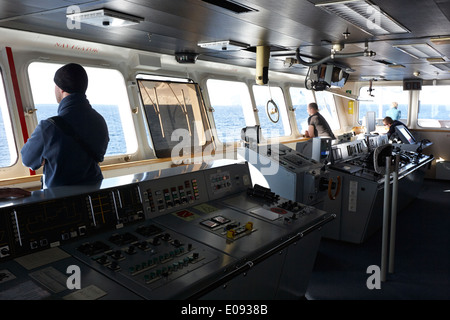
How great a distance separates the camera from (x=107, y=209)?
1.90m

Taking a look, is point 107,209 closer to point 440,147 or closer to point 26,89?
point 26,89

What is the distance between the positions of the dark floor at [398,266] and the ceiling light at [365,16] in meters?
2.15

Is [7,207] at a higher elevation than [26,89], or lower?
lower

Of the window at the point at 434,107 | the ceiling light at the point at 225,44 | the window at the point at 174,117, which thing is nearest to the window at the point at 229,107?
the window at the point at 174,117

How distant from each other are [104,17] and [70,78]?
2.28 ft

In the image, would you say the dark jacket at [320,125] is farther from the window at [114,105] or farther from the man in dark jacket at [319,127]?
the window at [114,105]

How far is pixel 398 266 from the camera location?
11.8 feet

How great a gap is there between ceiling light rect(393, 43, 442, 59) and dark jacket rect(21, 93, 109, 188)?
344 cm

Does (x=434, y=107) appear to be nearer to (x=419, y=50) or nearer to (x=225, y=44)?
(x=419, y=50)

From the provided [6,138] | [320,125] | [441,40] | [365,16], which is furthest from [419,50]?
[6,138]

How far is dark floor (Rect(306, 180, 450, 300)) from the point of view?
120 inches

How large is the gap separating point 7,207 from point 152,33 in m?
2.43
